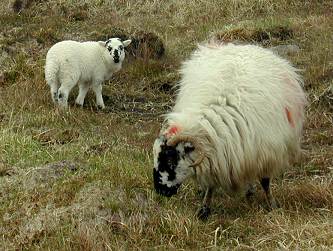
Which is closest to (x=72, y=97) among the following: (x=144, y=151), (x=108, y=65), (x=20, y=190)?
(x=108, y=65)

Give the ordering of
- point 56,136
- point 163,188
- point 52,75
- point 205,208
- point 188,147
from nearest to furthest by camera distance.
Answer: point 188,147, point 163,188, point 205,208, point 56,136, point 52,75

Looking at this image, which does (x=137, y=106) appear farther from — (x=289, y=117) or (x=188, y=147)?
(x=188, y=147)

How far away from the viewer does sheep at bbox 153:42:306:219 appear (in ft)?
15.3

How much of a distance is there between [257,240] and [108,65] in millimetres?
5376

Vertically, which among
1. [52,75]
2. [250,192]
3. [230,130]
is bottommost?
[52,75]

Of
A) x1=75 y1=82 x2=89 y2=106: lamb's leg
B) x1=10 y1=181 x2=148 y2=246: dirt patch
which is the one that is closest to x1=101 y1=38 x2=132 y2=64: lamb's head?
x1=75 y1=82 x2=89 y2=106: lamb's leg

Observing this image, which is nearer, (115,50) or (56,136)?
(56,136)

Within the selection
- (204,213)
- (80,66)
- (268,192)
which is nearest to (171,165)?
(204,213)

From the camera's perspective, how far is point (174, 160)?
4.70 metres

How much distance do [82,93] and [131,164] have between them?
3.38 meters

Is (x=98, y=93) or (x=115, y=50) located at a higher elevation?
(x=115, y=50)

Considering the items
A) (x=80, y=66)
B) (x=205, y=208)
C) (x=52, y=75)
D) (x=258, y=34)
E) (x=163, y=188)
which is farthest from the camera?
(x=258, y=34)

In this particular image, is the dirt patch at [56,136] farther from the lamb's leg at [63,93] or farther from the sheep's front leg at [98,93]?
the sheep's front leg at [98,93]

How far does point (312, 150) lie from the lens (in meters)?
6.43
